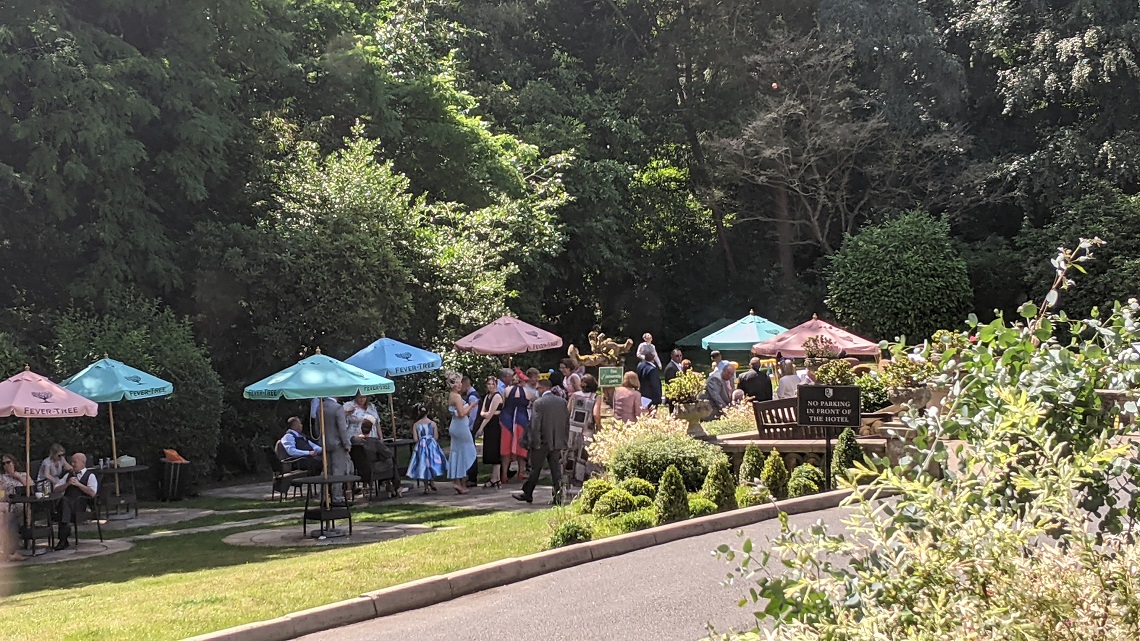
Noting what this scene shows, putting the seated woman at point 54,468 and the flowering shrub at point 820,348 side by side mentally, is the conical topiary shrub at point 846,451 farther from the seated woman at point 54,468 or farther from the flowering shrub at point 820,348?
the seated woman at point 54,468

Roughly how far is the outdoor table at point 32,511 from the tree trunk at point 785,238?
30845 millimetres

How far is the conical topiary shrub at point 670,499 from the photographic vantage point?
499 inches

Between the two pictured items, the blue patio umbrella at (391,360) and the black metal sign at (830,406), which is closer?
the black metal sign at (830,406)

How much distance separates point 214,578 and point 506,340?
11.9 meters

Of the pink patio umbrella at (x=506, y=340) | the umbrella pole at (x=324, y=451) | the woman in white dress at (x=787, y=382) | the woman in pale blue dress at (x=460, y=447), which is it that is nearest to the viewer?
the umbrella pole at (x=324, y=451)

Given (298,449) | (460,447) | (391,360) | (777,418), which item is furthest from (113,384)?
(777,418)

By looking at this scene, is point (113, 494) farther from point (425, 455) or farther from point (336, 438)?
point (425, 455)

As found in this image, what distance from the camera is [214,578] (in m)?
11.0

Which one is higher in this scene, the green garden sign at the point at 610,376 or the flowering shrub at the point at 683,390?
the green garden sign at the point at 610,376

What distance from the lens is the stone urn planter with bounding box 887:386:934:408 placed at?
16211 mm

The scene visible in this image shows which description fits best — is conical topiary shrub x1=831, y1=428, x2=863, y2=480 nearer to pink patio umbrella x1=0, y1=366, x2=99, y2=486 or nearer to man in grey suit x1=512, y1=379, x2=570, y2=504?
man in grey suit x1=512, y1=379, x2=570, y2=504

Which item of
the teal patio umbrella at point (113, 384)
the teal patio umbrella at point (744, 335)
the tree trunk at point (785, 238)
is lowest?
the teal patio umbrella at point (113, 384)

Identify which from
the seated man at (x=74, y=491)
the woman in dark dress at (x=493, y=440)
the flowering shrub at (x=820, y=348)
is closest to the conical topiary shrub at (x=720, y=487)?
the woman in dark dress at (x=493, y=440)

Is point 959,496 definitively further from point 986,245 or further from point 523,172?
point 986,245
